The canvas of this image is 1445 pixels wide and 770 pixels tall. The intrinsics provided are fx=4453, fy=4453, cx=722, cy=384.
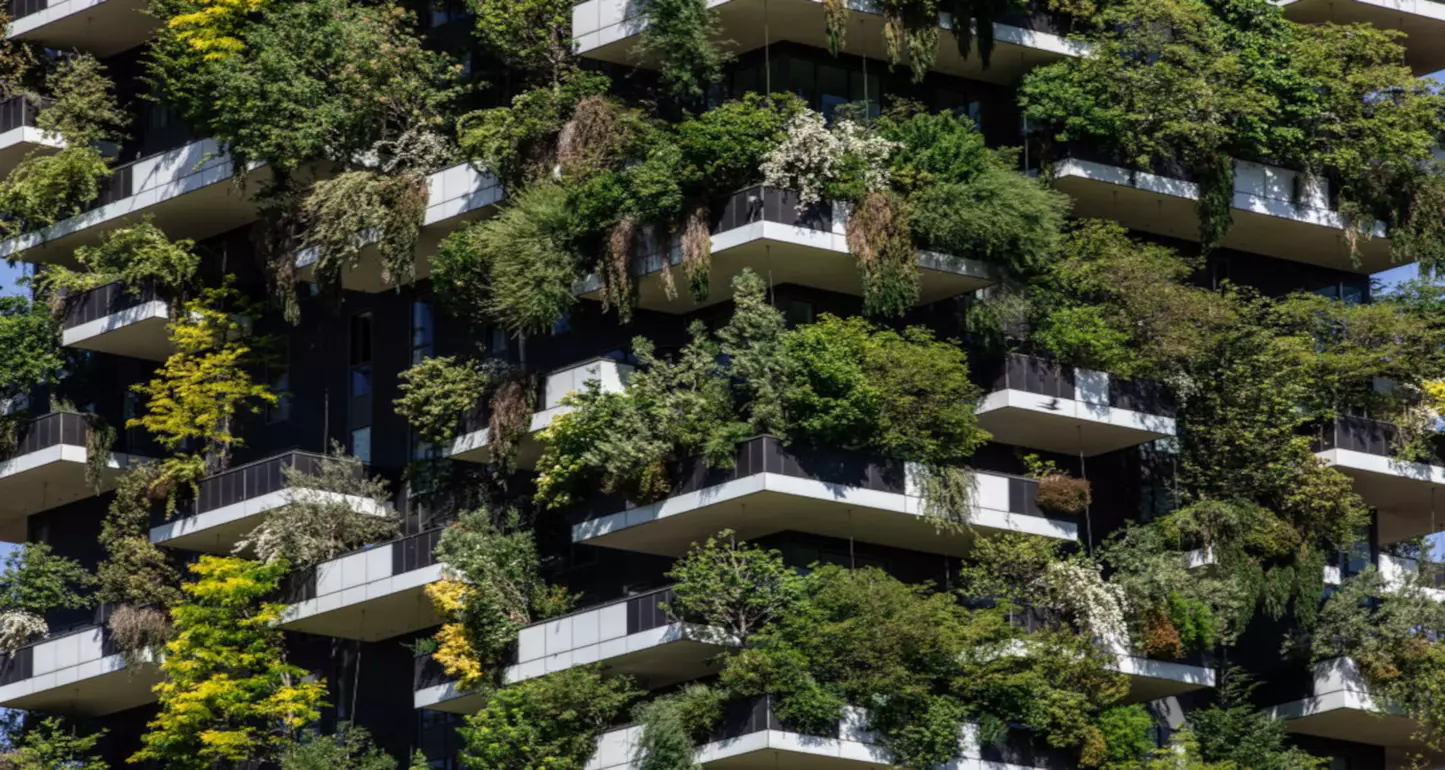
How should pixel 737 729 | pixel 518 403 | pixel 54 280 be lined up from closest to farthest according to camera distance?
1. pixel 737 729
2. pixel 518 403
3. pixel 54 280

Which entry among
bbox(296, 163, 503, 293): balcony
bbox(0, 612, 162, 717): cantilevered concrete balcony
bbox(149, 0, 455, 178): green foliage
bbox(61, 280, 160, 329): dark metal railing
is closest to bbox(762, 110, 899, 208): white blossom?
bbox(296, 163, 503, 293): balcony

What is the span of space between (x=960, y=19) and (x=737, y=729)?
55.0 ft

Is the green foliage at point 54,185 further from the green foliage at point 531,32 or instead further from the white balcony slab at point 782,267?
the white balcony slab at point 782,267

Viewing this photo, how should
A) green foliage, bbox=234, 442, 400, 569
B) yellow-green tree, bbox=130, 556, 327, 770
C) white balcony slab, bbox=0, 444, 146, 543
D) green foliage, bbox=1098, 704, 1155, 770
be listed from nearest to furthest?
green foliage, bbox=1098, 704, 1155, 770, yellow-green tree, bbox=130, 556, 327, 770, green foliage, bbox=234, 442, 400, 569, white balcony slab, bbox=0, 444, 146, 543

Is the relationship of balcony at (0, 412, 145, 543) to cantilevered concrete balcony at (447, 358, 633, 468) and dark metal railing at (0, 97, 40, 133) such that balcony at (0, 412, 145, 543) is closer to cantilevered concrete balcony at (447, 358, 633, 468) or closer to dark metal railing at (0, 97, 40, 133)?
dark metal railing at (0, 97, 40, 133)

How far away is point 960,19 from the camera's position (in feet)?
309

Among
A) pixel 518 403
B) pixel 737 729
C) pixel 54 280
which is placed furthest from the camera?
pixel 54 280

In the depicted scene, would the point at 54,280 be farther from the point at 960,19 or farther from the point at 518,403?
the point at 960,19

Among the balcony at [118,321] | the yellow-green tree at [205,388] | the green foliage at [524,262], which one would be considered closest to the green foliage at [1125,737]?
the green foliage at [524,262]

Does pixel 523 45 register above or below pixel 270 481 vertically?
above

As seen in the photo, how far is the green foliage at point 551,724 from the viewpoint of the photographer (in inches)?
3497

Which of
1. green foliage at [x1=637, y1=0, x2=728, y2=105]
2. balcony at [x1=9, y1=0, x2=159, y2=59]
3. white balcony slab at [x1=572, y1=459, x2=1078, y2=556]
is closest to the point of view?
white balcony slab at [x1=572, y1=459, x2=1078, y2=556]

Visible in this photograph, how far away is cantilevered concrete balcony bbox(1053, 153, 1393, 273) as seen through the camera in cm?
9544

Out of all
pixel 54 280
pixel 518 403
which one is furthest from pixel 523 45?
pixel 54 280
